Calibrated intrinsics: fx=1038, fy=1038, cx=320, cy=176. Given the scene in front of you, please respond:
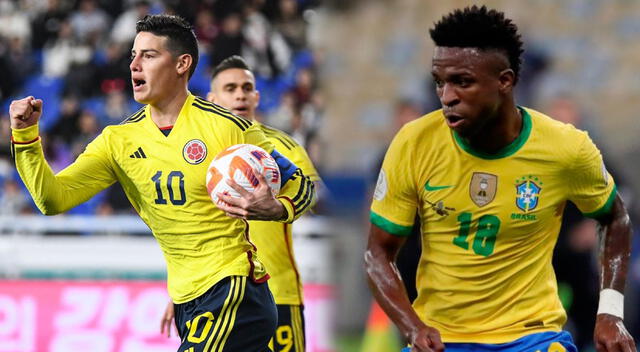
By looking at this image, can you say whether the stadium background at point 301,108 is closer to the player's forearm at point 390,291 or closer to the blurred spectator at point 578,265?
the blurred spectator at point 578,265

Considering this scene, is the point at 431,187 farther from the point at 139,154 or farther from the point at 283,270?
the point at 283,270

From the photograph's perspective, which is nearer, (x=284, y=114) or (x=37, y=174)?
(x=37, y=174)

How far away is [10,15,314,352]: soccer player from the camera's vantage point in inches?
181

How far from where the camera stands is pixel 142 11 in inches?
597

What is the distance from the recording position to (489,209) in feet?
13.8

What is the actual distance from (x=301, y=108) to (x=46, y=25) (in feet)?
14.0

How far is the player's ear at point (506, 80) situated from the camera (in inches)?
163

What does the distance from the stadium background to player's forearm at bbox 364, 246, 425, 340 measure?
38 centimetres

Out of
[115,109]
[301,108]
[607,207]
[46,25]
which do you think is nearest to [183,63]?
[607,207]

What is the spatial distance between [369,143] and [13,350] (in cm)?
375

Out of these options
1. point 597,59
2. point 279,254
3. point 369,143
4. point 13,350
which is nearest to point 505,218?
point 279,254

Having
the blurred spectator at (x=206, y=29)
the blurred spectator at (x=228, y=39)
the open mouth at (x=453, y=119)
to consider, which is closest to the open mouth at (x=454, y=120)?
the open mouth at (x=453, y=119)

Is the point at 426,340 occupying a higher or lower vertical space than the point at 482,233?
lower

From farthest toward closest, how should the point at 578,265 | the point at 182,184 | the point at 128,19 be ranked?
the point at 128,19
the point at 578,265
the point at 182,184
